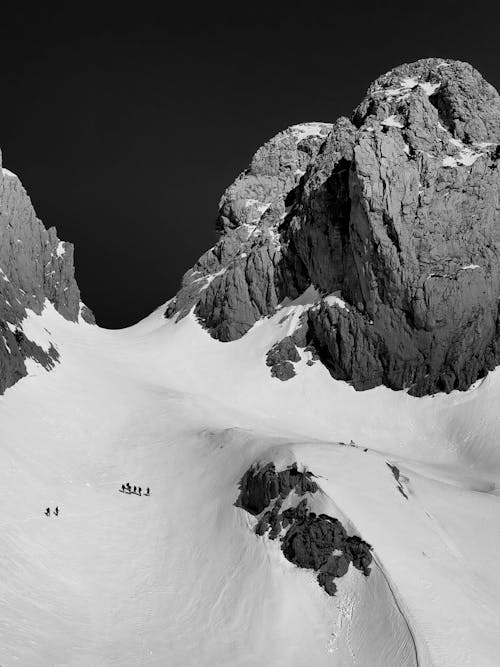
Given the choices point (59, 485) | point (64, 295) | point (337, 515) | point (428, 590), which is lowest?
point (428, 590)

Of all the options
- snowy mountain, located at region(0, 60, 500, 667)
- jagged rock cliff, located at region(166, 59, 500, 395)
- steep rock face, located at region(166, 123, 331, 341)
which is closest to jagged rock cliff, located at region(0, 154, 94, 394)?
snowy mountain, located at region(0, 60, 500, 667)

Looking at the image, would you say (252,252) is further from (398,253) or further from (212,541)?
(212,541)

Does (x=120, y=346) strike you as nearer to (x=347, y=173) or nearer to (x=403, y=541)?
(x=347, y=173)

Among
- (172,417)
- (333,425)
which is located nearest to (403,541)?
(172,417)

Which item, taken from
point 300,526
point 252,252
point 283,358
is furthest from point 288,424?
point 252,252

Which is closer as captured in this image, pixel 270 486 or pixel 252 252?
pixel 270 486

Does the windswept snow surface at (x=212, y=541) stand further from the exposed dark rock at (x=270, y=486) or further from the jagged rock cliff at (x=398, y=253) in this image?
the jagged rock cliff at (x=398, y=253)
